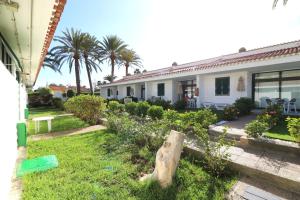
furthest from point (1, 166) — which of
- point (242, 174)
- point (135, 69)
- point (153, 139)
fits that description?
point (135, 69)

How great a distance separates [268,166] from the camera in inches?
158

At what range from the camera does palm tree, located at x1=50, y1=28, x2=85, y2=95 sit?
25.9 m

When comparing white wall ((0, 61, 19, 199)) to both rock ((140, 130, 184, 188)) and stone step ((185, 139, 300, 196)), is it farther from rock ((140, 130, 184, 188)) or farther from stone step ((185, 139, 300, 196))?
stone step ((185, 139, 300, 196))

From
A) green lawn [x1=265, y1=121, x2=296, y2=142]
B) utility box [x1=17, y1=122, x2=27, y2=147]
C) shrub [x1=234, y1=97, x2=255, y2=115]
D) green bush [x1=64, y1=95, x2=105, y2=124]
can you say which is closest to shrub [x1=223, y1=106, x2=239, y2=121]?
shrub [x1=234, y1=97, x2=255, y2=115]

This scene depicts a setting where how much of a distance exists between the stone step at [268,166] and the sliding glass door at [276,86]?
8.11m

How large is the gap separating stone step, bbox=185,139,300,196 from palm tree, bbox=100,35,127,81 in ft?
93.4

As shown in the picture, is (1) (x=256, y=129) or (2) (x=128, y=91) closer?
(1) (x=256, y=129)

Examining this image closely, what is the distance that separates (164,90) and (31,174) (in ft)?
50.0

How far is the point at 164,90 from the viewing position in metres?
18.6

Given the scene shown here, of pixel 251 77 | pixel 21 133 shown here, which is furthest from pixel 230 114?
pixel 21 133

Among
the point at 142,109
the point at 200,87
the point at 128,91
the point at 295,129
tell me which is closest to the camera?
the point at 295,129

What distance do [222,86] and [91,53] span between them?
21.9 metres

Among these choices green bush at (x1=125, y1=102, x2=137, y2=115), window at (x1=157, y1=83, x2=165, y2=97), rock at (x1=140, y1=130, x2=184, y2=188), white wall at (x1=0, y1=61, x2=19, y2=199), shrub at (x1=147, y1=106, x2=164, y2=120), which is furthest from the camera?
window at (x1=157, y1=83, x2=165, y2=97)

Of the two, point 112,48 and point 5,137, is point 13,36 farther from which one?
point 112,48
